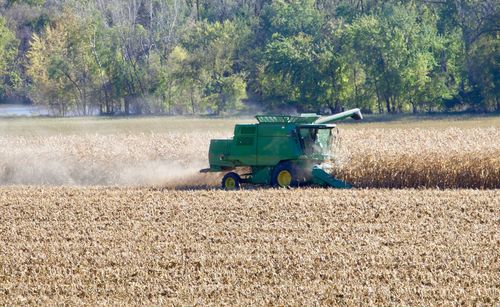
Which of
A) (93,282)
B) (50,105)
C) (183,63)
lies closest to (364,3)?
(183,63)

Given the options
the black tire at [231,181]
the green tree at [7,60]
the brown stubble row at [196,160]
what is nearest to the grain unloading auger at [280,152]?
the black tire at [231,181]

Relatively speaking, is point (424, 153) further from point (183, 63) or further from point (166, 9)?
point (166, 9)

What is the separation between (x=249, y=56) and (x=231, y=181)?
56.0 m

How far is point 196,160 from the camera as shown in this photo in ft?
91.0

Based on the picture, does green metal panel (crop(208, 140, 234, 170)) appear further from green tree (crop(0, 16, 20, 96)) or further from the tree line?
green tree (crop(0, 16, 20, 96))

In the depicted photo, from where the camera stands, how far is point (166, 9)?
93.6 metres

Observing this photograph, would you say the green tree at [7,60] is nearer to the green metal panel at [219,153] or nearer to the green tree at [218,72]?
the green tree at [218,72]

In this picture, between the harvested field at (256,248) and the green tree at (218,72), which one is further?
the green tree at (218,72)

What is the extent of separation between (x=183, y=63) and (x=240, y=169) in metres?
55.4

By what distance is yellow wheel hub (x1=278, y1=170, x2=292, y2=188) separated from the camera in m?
21.8

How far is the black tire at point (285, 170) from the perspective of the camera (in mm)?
21719

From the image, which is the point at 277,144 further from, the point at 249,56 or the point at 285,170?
the point at 249,56

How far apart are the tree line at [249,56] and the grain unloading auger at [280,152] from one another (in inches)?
1453

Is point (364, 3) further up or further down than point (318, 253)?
further up
